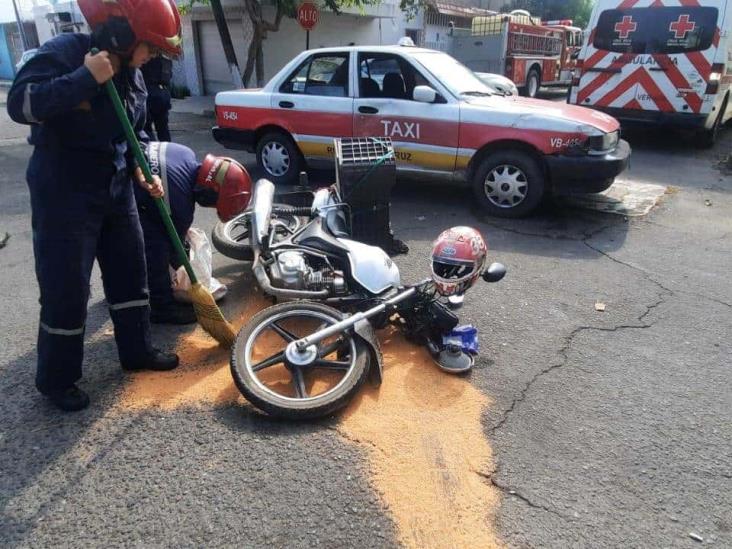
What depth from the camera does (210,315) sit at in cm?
309

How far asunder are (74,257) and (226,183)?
1268 millimetres

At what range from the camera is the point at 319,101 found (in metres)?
6.37

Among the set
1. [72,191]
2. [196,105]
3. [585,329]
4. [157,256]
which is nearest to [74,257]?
[72,191]

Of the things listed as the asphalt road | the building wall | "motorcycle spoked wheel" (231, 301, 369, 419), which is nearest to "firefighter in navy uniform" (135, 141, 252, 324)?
the asphalt road

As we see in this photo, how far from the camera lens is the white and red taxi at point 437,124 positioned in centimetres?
541

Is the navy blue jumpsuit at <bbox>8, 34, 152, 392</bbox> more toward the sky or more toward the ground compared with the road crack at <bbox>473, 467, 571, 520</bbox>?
more toward the sky

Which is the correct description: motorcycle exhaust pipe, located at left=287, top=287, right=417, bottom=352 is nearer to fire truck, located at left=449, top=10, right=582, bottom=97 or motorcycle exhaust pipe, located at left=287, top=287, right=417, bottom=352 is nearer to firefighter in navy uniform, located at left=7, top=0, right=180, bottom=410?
firefighter in navy uniform, located at left=7, top=0, right=180, bottom=410

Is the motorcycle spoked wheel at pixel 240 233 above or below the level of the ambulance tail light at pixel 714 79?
below

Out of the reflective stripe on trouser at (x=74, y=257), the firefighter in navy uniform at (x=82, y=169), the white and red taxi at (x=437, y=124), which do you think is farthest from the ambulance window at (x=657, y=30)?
the reflective stripe on trouser at (x=74, y=257)

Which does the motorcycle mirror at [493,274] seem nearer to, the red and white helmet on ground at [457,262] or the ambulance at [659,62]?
the red and white helmet on ground at [457,262]

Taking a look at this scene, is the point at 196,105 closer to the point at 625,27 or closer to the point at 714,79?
the point at 625,27

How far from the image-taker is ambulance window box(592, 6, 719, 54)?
816 cm

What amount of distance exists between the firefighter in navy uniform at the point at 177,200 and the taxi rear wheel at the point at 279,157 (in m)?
3.25

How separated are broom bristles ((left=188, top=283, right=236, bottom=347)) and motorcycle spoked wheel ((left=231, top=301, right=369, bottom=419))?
20cm
